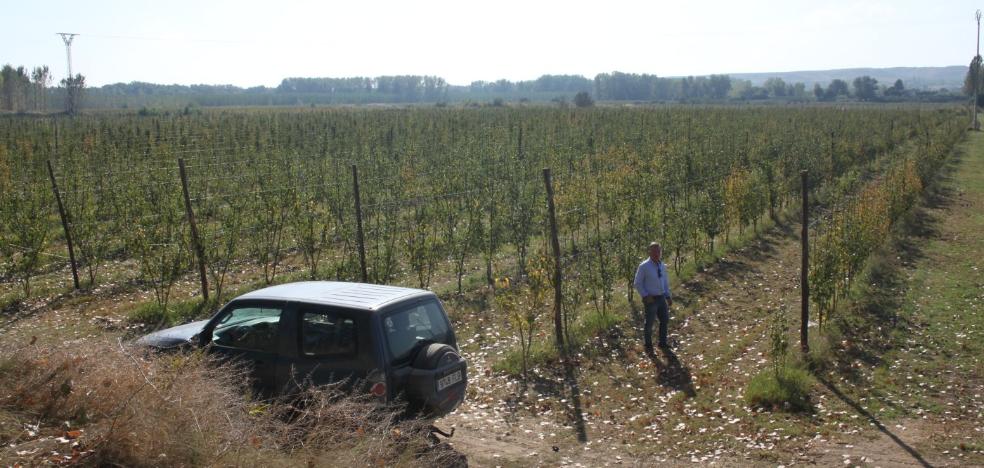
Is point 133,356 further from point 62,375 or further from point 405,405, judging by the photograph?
point 405,405

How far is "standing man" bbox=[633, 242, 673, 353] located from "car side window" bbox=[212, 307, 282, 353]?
5.57 m

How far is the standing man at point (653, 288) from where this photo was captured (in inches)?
442

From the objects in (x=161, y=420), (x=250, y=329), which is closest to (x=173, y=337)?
(x=250, y=329)

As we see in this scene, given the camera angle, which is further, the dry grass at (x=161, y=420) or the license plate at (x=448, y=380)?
the license plate at (x=448, y=380)

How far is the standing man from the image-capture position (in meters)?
11.2

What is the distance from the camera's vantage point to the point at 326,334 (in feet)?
24.1

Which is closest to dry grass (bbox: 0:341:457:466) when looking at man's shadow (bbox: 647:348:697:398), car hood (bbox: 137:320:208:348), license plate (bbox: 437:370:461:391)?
license plate (bbox: 437:370:461:391)

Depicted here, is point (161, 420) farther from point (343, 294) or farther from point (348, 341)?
point (343, 294)

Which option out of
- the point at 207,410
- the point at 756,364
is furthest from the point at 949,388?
the point at 207,410

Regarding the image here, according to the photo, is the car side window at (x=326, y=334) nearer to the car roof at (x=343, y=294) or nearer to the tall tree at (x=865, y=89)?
the car roof at (x=343, y=294)

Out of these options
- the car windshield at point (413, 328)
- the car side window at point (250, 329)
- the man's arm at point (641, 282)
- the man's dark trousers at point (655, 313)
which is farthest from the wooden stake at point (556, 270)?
the car side window at point (250, 329)

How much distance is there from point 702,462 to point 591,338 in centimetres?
422

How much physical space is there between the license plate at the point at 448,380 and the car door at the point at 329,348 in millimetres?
656

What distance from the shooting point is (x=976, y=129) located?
65.3 meters
